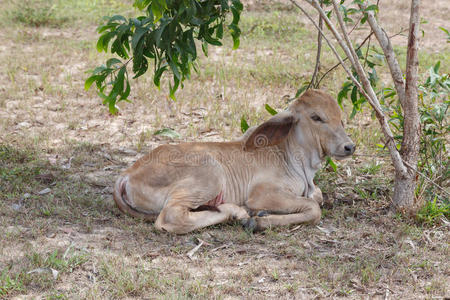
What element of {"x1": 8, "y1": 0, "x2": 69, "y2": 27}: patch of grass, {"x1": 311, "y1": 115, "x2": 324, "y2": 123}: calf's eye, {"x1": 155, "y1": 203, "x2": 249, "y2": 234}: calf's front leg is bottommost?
{"x1": 155, "y1": 203, "x2": 249, "y2": 234}: calf's front leg

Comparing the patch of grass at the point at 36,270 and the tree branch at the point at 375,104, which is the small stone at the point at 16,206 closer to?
the patch of grass at the point at 36,270

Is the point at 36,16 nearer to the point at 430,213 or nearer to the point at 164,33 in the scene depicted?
the point at 164,33

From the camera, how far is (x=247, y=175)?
5074 millimetres

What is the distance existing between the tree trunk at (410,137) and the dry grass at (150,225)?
182 mm

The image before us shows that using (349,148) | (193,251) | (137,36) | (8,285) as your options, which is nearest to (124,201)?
(193,251)

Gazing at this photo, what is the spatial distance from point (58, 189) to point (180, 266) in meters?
1.92

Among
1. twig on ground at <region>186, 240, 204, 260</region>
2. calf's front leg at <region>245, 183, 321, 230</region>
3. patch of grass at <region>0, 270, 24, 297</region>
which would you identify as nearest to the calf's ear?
calf's front leg at <region>245, 183, 321, 230</region>

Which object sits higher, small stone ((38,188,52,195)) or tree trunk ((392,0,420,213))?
tree trunk ((392,0,420,213))

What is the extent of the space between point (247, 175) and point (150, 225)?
0.94 metres

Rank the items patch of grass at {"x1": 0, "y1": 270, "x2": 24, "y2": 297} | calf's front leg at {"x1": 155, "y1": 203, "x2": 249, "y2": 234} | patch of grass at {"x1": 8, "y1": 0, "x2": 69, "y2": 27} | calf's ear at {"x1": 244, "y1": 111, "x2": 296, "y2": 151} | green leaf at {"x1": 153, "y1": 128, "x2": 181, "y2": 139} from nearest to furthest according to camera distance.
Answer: patch of grass at {"x1": 0, "y1": 270, "x2": 24, "y2": 297} → calf's front leg at {"x1": 155, "y1": 203, "x2": 249, "y2": 234} → calf's ear at {"x1": 244, "y1": 111, "x2": 296, "y2": 151} → green leaf at {"x1": 153, "y1": 128, "x2": 181, "y2": 139} → patch of grass at {"x1": 8, "y1": 0, "x2": 69, "y2": 27}

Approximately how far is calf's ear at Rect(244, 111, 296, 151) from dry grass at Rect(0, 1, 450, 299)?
78cm

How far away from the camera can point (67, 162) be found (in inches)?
244

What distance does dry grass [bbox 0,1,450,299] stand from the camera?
372 cm

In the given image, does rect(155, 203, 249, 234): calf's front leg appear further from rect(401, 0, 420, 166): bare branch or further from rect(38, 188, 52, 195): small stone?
rect(401, 0, 420, 166): bare branch
